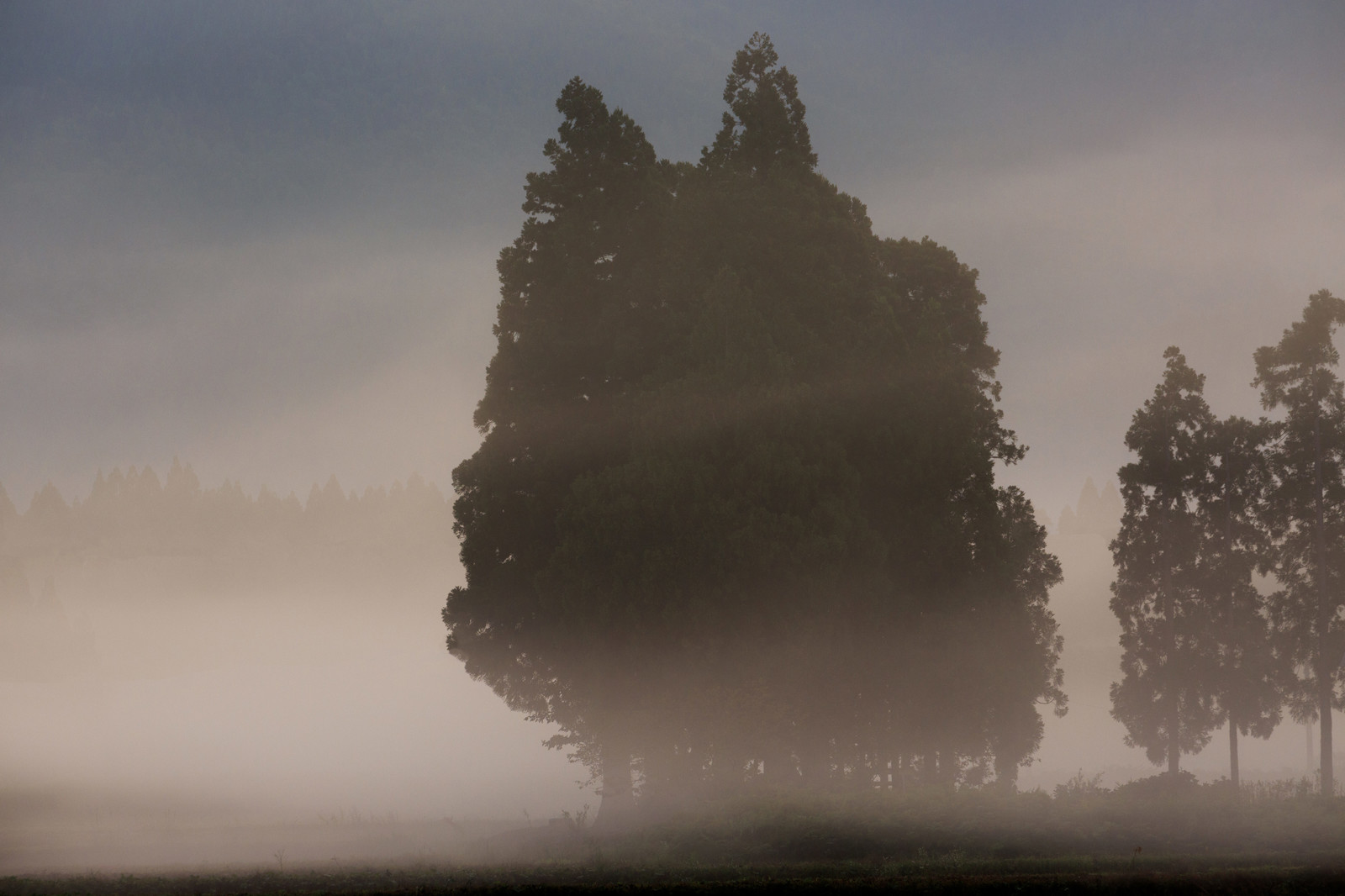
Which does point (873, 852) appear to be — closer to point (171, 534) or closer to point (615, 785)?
point (615, 785)

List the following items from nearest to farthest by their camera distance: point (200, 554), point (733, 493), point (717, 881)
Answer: point (717, 881) → point (733, 493) → point (200, 554)

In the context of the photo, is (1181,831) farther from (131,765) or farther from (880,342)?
(131,765)

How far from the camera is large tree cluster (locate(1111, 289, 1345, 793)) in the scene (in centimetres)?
4119

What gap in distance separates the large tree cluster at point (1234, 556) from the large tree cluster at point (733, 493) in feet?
44.0

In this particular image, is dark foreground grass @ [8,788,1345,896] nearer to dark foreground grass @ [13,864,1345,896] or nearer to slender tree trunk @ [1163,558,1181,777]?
dark foreground grass @ [13,864,1345,896]

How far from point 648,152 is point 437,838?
19.1 metres

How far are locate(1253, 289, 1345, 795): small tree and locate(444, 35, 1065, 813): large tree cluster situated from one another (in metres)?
14.0

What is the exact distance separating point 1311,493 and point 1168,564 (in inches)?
217

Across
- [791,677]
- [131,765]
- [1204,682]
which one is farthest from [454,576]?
[791,677]

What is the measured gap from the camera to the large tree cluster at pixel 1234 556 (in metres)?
41.2

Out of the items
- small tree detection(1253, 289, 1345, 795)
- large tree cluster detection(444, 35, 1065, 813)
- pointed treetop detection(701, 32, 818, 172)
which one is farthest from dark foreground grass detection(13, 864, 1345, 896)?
small tree detection(1253, 289, 1345, 795)

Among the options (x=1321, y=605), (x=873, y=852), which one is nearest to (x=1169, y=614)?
(x=1321, y=605)

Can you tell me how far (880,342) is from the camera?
2994 cm

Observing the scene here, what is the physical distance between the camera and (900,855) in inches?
752
